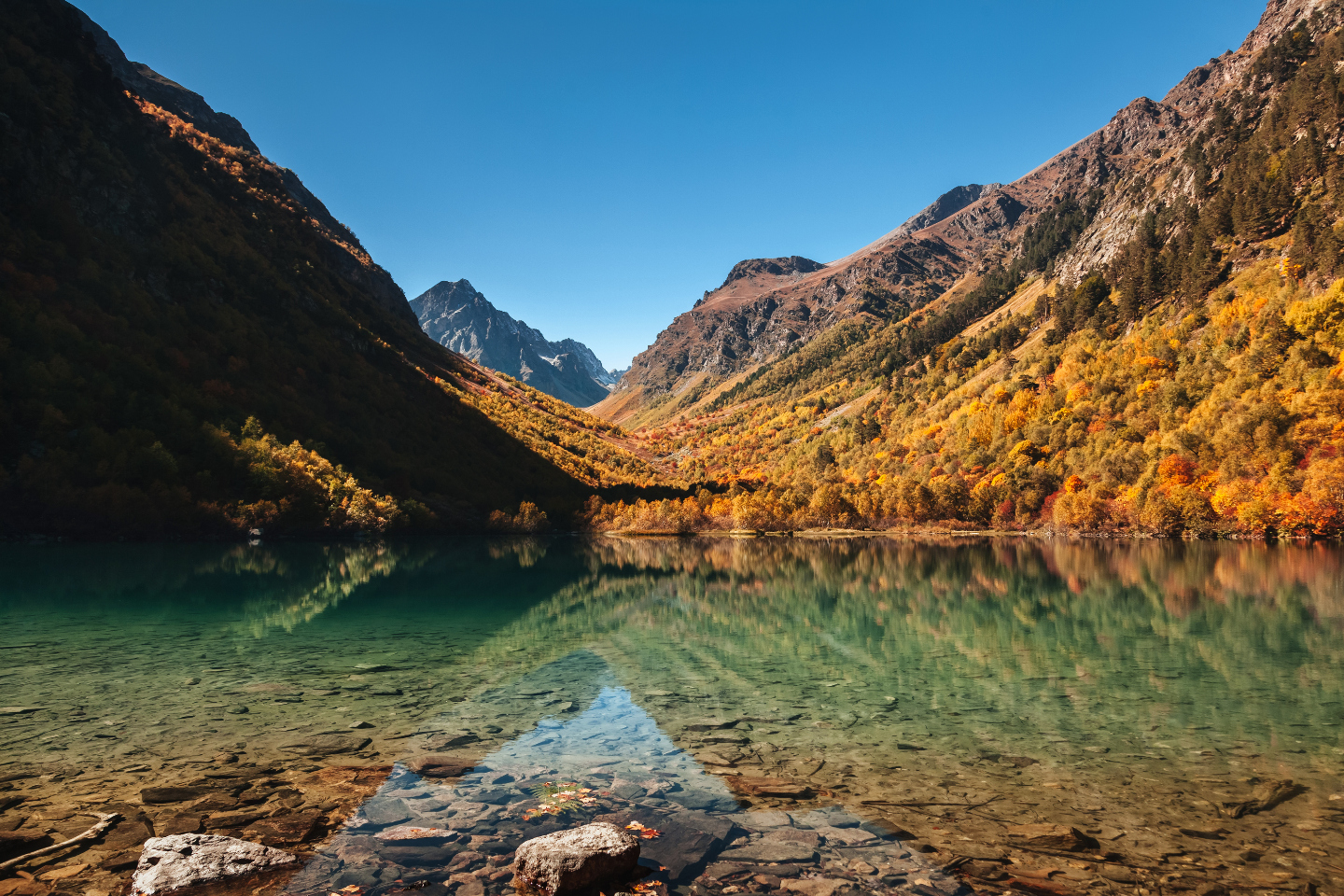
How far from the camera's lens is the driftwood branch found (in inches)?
329

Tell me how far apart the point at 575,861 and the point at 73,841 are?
7331mm

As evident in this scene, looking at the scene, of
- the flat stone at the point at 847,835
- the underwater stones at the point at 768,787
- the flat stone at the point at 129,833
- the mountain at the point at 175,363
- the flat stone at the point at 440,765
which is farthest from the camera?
the mountain at the point at 175,363

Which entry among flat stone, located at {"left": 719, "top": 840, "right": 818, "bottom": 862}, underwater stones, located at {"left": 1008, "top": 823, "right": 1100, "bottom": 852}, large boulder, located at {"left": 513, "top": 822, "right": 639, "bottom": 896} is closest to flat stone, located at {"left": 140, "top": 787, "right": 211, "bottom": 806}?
large boulder, located at {"left": 513, "top": 822, "right": 639, "bottom": 896}

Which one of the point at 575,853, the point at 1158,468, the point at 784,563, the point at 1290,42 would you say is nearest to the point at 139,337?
the point at 784,563

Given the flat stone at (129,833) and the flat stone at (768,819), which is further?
the flat stone at (768,819)

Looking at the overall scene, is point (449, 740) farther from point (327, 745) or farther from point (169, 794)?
point (169, 794)

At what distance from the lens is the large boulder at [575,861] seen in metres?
8.07

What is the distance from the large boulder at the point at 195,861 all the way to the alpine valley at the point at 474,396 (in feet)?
296

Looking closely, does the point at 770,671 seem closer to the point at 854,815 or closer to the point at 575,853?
the point at 854,815

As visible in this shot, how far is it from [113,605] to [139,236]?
111m

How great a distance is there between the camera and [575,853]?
27.1 feet

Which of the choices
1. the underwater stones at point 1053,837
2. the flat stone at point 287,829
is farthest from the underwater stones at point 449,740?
the underwater stones at point 1053,837

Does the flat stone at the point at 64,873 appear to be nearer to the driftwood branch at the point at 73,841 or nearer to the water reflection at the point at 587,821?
the driftwood branch at the point at 73,841

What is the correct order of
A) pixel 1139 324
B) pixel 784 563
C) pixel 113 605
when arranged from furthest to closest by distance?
pixel 1139 324 < pixel 784 563 < pixel 113 605
